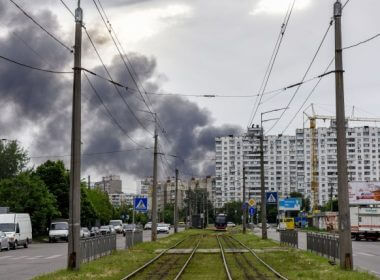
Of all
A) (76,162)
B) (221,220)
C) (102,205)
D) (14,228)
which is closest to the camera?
(76,162)

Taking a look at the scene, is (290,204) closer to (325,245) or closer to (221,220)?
(221,220)

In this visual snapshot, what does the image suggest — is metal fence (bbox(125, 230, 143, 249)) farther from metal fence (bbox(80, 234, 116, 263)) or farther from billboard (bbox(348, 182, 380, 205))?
billboard (bbox(348, 182, 380, 205))

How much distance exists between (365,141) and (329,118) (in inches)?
418

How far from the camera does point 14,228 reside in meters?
52.1

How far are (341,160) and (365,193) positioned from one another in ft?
226

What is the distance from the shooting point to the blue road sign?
45.7m

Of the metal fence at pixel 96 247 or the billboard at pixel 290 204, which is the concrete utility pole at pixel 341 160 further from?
the billboard at pixel 290 204

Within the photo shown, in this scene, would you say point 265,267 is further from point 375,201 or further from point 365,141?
point 365,141

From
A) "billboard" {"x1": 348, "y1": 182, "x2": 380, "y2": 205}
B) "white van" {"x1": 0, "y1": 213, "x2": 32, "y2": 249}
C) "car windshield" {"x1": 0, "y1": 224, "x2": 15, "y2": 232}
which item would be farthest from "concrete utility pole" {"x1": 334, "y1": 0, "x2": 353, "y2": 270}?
"billboard" {"x1": 348, "y1": 182, "x2": 380, "y2": 205}

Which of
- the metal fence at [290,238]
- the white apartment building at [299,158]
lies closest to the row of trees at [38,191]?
the metal fence at [290,238]

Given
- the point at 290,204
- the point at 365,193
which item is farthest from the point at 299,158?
the point at 365,193

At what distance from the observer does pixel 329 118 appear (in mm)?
175625

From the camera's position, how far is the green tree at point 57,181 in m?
82.2

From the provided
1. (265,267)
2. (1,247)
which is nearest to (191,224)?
(1,247)
